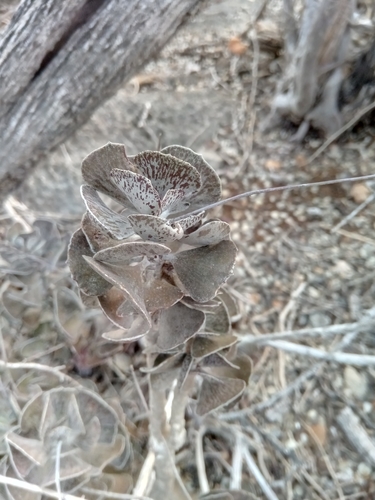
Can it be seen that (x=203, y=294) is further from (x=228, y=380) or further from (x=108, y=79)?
(x=108, y=79)

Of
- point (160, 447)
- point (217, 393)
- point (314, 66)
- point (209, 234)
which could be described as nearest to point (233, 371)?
point (217, 393)

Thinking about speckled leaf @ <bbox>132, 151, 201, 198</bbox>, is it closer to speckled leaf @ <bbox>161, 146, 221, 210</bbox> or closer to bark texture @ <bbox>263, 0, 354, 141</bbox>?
speckled leaf @ <bbox>161, 146, 221, 210</bbox>

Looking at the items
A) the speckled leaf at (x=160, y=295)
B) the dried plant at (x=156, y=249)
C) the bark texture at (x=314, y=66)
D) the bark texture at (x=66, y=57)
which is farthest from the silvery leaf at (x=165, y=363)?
the bark texture at (x=314, y=66)

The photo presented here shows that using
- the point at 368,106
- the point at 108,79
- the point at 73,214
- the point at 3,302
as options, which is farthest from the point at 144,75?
the point at 3,302

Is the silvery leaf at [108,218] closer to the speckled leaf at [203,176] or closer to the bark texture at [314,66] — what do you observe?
the speckled leaf at [203,176]

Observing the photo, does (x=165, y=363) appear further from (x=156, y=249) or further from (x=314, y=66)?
(x=314, y=66)

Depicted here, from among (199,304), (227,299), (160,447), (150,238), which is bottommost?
(160,447)
